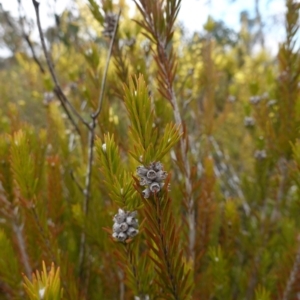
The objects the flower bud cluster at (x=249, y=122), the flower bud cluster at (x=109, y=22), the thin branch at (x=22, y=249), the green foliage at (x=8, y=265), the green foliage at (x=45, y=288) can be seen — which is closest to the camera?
the green foliage at (x=45, y=288)

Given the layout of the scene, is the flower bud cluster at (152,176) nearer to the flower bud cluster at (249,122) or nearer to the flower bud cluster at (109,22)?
the flower bud cluster at (109,22)

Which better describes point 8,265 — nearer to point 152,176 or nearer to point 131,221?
point 131,221

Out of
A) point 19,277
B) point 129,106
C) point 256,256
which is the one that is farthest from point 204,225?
point 129,106

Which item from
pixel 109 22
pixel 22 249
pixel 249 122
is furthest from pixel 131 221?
pixel 249 122

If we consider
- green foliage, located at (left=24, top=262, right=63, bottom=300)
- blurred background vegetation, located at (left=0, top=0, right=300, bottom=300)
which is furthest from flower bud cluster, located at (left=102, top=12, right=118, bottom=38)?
green foliage, located at (left=24, top=262, right=63, bottom=300)

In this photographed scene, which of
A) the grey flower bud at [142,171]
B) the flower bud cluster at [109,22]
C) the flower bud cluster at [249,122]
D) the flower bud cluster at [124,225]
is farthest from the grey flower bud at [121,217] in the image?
the flower bud cluster at [249,122]

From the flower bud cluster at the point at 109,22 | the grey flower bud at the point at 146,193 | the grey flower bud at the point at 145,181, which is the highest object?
the flower bud cluster at the point at 109,22

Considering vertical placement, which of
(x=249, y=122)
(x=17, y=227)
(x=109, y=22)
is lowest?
(x=17, y=227)
